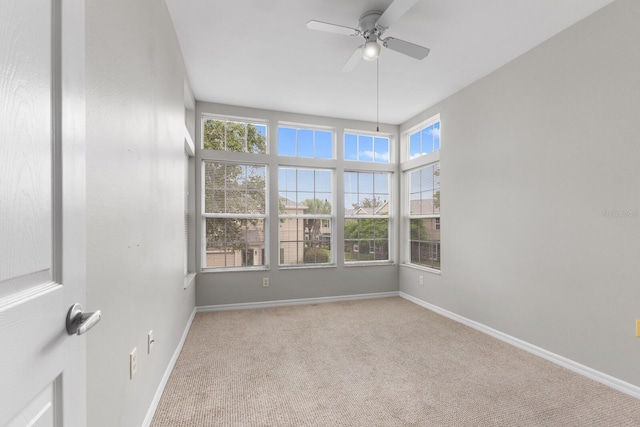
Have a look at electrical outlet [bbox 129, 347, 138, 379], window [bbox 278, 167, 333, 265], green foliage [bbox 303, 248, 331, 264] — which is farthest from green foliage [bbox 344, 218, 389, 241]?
electrical outlet [bbox 129, 347, 138, 379]

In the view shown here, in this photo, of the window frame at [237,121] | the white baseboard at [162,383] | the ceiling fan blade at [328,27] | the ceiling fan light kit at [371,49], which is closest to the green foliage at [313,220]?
the window frame at [237,121]

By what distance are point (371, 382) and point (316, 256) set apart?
2405mm

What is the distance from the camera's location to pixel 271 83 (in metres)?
3.45

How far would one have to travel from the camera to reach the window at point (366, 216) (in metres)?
4.68

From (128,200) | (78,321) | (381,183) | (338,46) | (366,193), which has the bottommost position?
(78,321)

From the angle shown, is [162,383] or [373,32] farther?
[373,32]

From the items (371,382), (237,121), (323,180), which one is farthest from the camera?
(323,180)

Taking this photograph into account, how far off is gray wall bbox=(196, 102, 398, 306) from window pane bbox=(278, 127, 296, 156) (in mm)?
127

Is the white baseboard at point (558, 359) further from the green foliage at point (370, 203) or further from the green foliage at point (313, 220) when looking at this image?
the green foliage at point (313, 220)

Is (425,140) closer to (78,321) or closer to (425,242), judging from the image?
(425,242)

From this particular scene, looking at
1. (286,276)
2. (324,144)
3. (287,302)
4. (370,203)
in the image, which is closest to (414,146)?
(370,203)

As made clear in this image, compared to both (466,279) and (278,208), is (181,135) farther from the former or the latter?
(466,279)

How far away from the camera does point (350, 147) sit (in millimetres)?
4742

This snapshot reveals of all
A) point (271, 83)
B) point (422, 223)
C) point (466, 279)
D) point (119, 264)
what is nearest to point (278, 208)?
point (271, 83)
